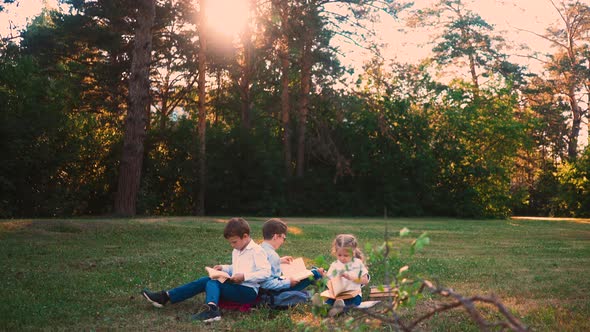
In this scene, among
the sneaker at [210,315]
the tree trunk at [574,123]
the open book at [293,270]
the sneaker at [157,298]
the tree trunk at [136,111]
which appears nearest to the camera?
the sneaker at [210,315]

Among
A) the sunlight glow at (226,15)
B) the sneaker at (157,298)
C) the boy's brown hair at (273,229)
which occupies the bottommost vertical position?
the sneaker at (157,298)

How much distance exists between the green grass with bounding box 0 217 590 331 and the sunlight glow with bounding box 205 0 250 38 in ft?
46.8

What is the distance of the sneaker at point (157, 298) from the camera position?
7.44 m

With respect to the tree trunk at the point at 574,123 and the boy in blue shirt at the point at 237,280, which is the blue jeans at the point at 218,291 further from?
the tree trunk at the point at 574,123

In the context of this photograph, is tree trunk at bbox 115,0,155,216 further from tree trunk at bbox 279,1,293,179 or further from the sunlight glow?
tree trunk at bbox 279,1,293,179

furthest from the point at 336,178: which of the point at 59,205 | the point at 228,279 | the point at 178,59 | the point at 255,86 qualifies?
the point at 228,279

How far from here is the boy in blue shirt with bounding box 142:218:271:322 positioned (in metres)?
7.45

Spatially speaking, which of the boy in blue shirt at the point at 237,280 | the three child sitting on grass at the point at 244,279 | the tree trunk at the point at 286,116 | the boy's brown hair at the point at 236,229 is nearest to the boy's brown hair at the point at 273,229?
the three child sitting on grass at the point at 244,279

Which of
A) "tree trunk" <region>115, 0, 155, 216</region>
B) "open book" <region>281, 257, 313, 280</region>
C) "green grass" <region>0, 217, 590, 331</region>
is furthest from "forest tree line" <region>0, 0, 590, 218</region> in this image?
"open book" <region>281, 257, 313, 280</region>

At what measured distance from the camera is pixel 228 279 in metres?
7.42

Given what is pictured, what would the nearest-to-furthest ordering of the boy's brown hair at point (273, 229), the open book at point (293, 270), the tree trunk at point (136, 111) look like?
the boy's brown hair at point (273, 229) < the open book at point (293, 270) < the tree trunk at point (136, 111)

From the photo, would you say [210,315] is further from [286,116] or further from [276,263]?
[286,116]

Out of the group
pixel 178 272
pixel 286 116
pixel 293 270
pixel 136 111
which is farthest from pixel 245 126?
pixel 293 270

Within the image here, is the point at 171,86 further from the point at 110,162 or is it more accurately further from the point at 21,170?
the point at 21,170
